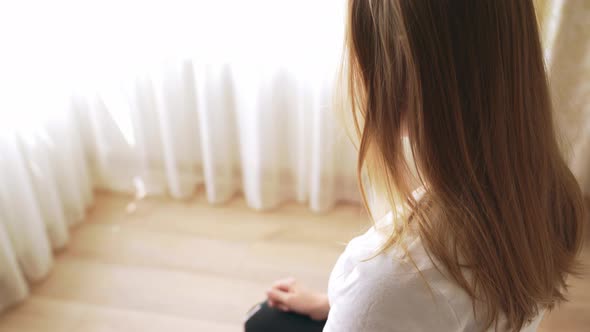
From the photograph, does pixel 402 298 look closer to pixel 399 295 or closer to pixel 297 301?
pixel 399 295

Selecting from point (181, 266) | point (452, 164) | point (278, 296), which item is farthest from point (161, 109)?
point (452, 164)

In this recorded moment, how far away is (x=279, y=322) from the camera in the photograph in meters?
1.00

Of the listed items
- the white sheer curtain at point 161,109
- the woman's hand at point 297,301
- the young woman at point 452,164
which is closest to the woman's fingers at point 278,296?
the woman's hand at point 297,301

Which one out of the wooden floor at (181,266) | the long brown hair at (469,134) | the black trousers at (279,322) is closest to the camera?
the long brown hair at (469,134)

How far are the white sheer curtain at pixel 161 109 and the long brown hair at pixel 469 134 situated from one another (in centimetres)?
86

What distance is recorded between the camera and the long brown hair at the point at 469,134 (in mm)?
562

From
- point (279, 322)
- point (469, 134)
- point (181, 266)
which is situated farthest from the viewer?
point (181, 266)

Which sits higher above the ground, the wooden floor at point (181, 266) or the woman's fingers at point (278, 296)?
the woman's fingers at point (278, 296)

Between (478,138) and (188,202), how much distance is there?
139cm

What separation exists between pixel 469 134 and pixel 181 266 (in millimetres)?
1183

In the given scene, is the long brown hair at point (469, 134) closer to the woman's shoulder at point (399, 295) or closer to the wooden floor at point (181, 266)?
the woman's shoulder at point (399, 295)

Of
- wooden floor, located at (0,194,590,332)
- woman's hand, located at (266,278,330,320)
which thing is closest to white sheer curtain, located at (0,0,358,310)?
wooden floor, located at (0,194,590,332)

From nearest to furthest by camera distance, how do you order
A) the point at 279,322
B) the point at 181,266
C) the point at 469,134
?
the point at 469,134 < the point at 279,322 < the point at 181,266

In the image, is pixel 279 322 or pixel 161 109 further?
pixel 161 109
